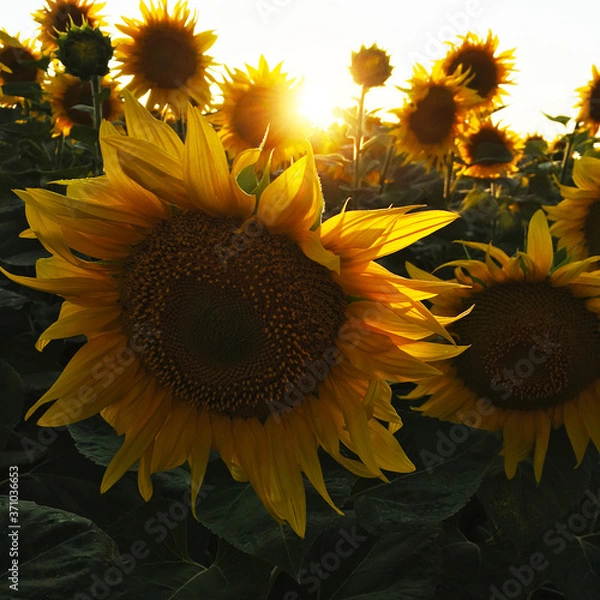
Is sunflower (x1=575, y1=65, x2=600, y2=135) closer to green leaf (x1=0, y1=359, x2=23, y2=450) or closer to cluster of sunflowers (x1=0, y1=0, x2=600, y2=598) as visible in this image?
cluster of sunflowers (x1=0, y1=0, x2=600, y2=598)

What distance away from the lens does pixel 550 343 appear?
6.07ft

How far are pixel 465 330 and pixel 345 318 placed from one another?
2.11ft

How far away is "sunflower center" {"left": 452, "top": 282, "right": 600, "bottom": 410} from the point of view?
6.07ft

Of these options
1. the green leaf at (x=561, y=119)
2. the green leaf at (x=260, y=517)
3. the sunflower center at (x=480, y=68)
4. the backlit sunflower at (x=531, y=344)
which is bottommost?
the green leaf at (x=260, y=517)

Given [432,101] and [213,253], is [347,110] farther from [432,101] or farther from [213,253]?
[213,253]

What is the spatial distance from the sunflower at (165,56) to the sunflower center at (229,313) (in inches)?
110

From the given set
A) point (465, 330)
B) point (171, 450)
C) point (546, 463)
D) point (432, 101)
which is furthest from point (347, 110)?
point (171, 450)

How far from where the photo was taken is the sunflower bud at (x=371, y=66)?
354 cm

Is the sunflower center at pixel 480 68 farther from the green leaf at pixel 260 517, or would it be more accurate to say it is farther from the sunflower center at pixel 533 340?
the green leaf at pixel 260 517

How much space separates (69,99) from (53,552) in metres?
3.73

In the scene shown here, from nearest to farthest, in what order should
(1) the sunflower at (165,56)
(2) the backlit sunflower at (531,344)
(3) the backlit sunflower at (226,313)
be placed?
(3) the backlit sunflower at (226,313), (2) the backlit sunflower at (531,344), (1) the sunflower at (165,56)

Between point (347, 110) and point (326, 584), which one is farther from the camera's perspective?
point (347, 110)

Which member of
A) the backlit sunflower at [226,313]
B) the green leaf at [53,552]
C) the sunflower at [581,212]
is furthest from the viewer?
the sunflower at [581,212]

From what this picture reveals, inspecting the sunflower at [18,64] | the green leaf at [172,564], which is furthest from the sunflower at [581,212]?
the sunflower at [18,64]
